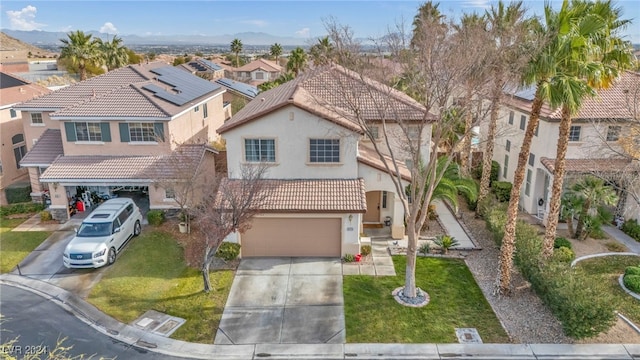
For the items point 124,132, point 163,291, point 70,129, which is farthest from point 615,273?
point 70,129

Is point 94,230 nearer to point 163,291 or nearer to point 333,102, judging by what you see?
point 163,291

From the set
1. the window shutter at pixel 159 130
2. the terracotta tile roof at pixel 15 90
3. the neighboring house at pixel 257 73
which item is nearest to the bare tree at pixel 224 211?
the window shutter at pixel 159 130

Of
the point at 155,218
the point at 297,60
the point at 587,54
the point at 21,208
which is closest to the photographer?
the point at 587,54

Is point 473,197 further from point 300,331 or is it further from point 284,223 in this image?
point 300,331

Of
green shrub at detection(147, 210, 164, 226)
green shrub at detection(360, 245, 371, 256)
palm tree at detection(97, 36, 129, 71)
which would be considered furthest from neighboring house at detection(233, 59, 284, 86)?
green shrub at detection(360, 245, 371, 256)

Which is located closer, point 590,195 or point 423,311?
point 423,311

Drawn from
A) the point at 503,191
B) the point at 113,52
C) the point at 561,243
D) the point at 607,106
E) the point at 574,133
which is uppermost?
the point at 113,52

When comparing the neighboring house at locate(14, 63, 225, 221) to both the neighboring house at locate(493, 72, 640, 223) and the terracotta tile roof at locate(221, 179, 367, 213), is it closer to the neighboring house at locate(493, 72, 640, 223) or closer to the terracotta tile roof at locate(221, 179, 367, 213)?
the terracotta tile roof at locate(221, 179, 367, 213)

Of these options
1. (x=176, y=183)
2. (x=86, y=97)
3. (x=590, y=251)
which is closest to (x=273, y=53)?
(x=86, y=97)
